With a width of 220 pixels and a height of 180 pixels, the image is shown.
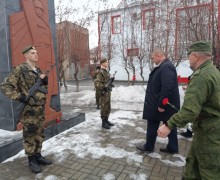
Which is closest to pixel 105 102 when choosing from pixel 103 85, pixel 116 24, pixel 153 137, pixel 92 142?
pixel 103 85

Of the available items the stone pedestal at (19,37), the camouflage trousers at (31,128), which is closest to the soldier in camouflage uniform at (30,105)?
the camouflage trousers at (31,128)

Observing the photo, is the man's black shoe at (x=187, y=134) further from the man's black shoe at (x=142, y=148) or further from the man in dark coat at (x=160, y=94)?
the man's black shoe at (x=142, y=148)

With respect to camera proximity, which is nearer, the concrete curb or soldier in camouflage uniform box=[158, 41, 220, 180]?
soldier in camouflage uniform box=[158, 41, 220, 180]

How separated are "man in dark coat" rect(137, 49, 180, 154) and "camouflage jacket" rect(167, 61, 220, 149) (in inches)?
49.4

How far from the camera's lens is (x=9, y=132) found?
4.25 meters

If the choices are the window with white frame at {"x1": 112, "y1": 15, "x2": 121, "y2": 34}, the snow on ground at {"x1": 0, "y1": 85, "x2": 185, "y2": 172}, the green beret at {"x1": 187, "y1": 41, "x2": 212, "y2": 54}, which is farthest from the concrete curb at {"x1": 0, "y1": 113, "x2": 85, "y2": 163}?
the window with white frame at {"x1": 112, "y1": 15, "x2": 121, "y2": 34}

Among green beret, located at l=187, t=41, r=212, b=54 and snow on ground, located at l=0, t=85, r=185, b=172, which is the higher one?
green beret, located at l=187, t=41, r=212, b=54

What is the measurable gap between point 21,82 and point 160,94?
84.5 inches

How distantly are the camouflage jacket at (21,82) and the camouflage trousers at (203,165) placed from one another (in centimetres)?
228

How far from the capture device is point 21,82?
3143mm

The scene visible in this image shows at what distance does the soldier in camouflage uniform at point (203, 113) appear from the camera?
1.94 meters

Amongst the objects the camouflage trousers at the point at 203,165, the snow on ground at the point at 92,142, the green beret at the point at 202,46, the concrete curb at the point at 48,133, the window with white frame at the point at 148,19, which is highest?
the window with white frame at the point at 148,19

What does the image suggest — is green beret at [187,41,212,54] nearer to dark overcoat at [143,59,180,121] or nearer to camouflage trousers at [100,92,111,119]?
dark overcoat at [143,59,180,121]

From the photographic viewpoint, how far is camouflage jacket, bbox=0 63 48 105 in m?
2.98
